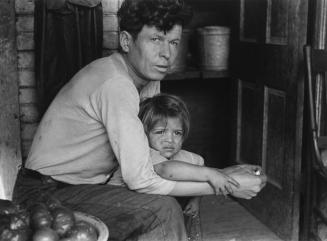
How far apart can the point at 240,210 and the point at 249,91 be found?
0.95 meters

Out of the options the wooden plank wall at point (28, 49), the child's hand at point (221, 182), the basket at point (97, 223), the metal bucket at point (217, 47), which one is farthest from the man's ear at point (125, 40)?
the metal bucket at point (217, 47)

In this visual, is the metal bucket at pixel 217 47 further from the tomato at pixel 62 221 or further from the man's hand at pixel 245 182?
the tomato at pixel 62 221

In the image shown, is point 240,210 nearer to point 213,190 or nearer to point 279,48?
point 279,48

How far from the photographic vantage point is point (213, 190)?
2254mm

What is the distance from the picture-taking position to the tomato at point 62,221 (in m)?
1.85

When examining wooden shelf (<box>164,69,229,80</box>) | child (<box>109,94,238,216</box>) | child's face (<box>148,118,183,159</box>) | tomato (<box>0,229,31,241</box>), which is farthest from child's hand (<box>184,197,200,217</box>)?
wooden shelf (<box>164,69,229,80</box>)

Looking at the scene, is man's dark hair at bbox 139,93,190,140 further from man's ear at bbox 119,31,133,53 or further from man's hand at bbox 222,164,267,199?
man's hand at bbox 222,164,267,199

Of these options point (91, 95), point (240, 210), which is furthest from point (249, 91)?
point (91, 95)

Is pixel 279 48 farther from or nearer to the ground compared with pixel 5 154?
farther from the ground

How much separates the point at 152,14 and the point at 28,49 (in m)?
1.56

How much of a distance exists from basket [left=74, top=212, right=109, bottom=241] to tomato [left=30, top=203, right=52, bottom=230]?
147 mm

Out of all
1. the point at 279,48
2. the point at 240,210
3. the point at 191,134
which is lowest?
the point at 240,210

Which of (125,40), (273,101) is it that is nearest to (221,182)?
(125,40)

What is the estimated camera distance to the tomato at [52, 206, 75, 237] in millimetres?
1846
